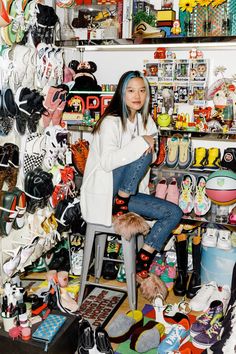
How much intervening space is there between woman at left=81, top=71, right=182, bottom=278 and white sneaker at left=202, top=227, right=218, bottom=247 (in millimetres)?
402

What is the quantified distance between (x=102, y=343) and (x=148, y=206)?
90 cm

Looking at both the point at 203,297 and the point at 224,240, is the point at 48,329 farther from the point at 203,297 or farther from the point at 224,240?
the point at 224,240

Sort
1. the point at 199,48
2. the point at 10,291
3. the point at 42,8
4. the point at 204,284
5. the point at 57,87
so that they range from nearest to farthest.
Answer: the point at 10,291 < the point at 42,8 < the point at 57,87 < the point at 204,284 < the point at 199,48

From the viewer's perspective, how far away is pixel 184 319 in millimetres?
2658

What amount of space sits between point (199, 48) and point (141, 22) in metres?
0.48

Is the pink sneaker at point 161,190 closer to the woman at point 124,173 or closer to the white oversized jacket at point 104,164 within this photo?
the woman at point 124,173

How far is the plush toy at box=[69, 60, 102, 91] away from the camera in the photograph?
11.1 feet

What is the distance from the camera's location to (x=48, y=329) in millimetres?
2271

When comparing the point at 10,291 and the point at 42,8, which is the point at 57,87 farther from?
the point at 10,291

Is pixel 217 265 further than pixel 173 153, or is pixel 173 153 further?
pixel 173 153

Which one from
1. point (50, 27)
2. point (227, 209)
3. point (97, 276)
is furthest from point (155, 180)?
point (50, 27)

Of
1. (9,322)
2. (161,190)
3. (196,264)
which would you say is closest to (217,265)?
(196,264)

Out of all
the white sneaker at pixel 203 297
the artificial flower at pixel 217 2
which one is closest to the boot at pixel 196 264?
the white sneaker at pixel 203 297

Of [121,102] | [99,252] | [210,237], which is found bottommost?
[99,252]
